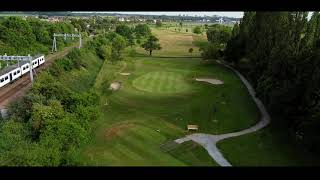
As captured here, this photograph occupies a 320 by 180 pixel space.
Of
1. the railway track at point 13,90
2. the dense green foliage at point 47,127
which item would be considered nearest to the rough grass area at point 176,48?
the railway track at point 13,90

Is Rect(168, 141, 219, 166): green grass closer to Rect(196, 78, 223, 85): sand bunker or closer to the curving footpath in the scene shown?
the curving footpath

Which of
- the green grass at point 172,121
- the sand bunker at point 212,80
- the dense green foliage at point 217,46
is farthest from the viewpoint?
the dense green foliage at point 217,46

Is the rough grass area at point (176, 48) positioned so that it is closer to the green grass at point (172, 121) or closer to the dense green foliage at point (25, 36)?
the dense green foliage at point (25, 36)

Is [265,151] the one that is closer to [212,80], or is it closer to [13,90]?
[13,90]

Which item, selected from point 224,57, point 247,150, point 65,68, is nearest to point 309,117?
point 247,150

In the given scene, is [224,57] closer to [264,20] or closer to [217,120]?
[264,20]

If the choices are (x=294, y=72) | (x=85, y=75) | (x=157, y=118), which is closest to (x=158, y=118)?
(x=157, y=118)
